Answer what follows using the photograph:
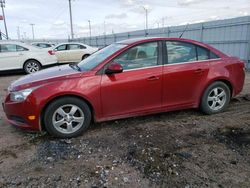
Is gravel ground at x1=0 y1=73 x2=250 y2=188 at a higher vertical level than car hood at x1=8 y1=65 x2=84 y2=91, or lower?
lower

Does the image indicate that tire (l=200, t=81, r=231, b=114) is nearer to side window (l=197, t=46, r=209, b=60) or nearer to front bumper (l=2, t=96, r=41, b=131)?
side window (l=197, t=46, r=209, b=60)

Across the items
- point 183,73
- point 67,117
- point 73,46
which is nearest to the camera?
point 67,117

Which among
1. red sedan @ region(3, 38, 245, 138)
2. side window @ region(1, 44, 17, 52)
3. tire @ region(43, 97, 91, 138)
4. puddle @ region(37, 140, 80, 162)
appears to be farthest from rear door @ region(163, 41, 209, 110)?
side window @ region(1, 44, 17, 52)

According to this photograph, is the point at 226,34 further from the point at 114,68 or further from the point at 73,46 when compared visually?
the point at 114,68

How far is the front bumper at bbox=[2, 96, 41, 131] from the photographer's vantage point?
3.69 metres

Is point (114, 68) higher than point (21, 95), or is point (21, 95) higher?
point (114, 68)

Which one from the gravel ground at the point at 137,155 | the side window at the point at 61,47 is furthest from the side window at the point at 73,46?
the gravel ground at the point at 137,155

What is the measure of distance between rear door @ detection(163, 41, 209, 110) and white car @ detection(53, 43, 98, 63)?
33.3ft

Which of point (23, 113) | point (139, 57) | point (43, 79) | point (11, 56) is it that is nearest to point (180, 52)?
point (139, 57)

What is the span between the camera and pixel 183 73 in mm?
4391

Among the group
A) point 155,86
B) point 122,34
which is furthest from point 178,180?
point 122,34

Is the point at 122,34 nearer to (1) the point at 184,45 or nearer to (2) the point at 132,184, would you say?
(1) the point at 184,45

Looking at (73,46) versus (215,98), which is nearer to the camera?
(215,98)

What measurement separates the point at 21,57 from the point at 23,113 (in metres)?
7.39
